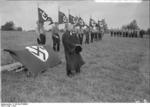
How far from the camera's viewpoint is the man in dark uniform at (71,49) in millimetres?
3420

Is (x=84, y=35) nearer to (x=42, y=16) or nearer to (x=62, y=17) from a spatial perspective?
(x=62, y=17)

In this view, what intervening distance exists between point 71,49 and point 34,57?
58cm

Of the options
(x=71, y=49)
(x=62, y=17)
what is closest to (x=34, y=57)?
(x=71, y=49)

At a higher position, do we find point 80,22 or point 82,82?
point 80,22

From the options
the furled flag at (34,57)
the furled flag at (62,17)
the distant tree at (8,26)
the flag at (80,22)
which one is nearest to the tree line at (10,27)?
the distant tree at (8,26)

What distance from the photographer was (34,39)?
12.5ft

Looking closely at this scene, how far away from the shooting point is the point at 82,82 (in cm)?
333

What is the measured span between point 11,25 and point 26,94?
98 cm

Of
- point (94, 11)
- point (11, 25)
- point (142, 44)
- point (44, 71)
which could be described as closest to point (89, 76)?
point (44, 71)

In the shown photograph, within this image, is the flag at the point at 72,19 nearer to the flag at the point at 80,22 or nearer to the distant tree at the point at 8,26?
the flag at the point at 80,22

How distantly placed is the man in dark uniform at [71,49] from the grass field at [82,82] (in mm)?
180

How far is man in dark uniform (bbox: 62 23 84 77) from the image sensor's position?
3.42 m

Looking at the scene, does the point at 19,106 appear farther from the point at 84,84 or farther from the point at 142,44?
the point at 142,44

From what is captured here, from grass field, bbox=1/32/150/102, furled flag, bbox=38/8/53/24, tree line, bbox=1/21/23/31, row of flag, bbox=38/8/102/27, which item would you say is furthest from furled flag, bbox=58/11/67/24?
tree line, bbox=1/21/23/31
